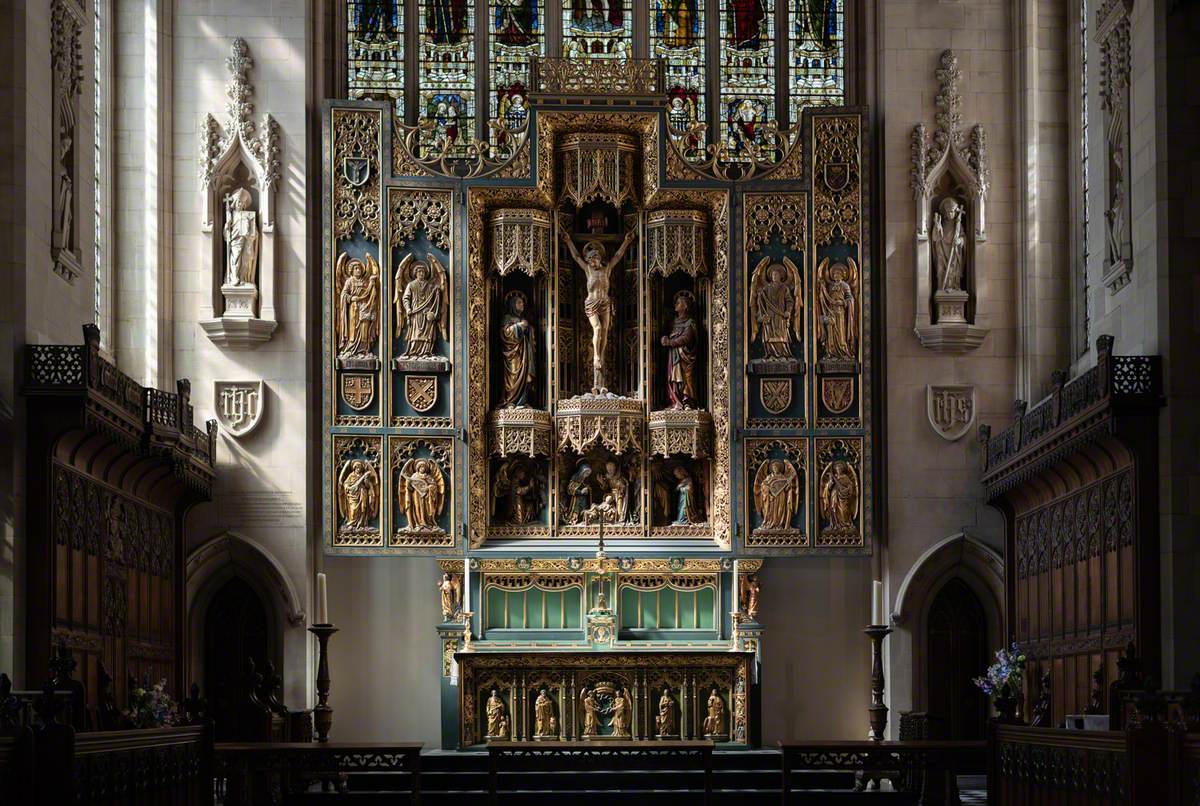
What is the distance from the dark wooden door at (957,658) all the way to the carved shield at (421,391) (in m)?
7.01

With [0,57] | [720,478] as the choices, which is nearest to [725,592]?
[720,478]

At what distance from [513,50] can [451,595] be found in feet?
25.2

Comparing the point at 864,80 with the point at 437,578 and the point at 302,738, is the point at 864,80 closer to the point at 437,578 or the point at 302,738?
the point at 437,578

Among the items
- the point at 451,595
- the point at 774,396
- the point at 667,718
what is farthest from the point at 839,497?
the point at 451,595

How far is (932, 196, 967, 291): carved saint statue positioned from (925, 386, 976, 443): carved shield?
1.33m

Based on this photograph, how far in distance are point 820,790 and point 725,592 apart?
3.97 metres

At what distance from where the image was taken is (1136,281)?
1875 centimetres

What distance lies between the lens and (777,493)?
2369 centimetres

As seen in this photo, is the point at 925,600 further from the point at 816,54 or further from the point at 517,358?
the point at 816,54

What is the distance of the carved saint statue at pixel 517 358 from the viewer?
24.1m

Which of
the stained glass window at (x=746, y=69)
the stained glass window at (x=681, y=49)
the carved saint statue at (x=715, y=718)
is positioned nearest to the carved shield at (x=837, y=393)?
the stained glass window at (x=746, y=69)

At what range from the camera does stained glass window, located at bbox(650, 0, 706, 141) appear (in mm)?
25641

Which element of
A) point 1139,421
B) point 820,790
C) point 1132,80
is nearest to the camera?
point 1139,421

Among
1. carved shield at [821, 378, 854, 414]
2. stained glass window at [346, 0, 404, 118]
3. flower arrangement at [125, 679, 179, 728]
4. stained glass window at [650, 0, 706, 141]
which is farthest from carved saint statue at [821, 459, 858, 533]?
flower arrangement at [125, 679, 179, 728]
